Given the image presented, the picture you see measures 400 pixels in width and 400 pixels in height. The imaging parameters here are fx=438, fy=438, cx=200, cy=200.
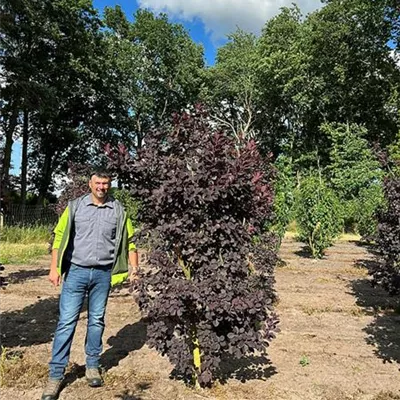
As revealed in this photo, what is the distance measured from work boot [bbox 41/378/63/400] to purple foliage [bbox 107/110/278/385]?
821mm

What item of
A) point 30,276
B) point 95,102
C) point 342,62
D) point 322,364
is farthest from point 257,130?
point 322,364

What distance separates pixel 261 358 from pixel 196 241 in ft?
5.57

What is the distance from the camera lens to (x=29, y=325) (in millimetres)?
5348

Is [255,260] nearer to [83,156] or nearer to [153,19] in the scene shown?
[83,156]

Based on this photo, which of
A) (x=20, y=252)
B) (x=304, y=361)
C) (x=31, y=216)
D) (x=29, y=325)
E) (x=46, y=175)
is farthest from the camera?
(x=46, y=175)

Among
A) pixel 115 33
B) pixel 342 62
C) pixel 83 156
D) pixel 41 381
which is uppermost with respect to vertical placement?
pixel 115 33

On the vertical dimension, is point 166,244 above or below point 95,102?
below

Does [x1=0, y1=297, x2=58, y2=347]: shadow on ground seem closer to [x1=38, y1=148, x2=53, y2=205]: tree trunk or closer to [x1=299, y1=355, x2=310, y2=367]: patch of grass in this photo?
[x1=299, y1=355, x2=310, y2=367]: patch of grass

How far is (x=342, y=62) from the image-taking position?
96.7 feet

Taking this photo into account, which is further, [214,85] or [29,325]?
[214,85]

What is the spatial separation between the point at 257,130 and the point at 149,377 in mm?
38953

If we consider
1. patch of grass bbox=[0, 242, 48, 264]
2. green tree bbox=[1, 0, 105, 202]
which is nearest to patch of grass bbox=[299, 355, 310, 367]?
patch of grass bbox=[0, 242, 48, 264]

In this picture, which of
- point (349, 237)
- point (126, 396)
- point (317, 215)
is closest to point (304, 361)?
point (126, 396)

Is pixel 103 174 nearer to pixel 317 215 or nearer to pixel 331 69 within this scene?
pixel 317 215
